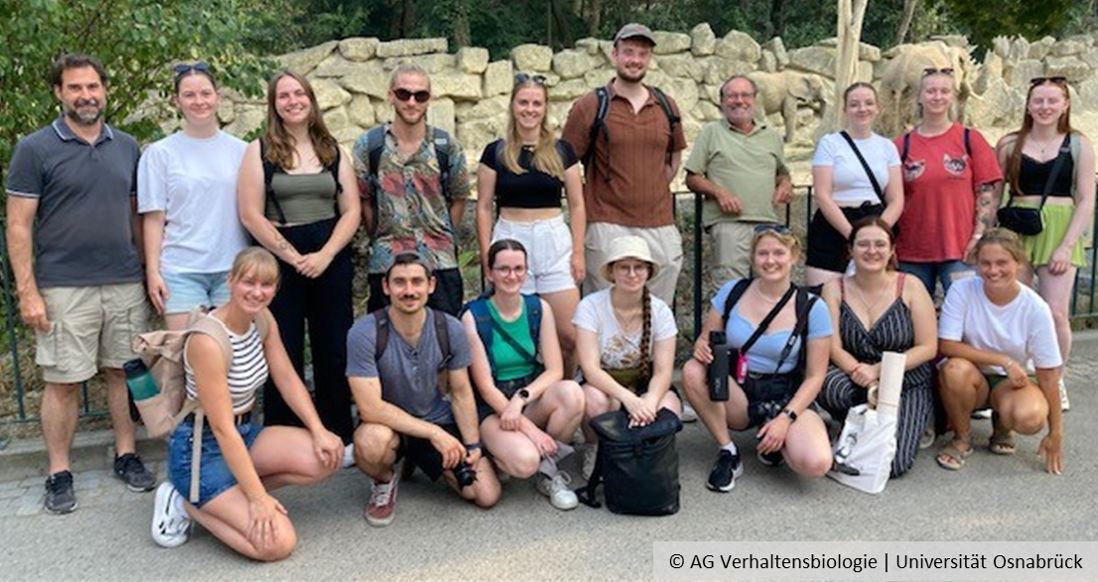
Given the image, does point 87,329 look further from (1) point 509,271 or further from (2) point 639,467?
(2) point 639,467

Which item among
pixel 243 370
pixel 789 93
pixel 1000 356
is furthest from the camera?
pixel 789 93

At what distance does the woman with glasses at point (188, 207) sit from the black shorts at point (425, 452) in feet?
3.58

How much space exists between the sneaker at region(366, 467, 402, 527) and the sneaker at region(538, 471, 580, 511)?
65cm

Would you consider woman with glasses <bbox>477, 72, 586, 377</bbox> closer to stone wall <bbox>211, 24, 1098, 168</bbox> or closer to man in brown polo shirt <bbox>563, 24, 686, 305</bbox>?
man in brown polo shirt <bbox>563, 24, 686, 305</bbox>

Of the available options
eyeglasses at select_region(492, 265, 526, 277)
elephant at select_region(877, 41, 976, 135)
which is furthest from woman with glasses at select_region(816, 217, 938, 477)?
elephant at select_region(877, 41, 976, 135)

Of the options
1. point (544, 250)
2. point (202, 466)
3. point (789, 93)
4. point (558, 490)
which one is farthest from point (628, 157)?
point (789, 93)

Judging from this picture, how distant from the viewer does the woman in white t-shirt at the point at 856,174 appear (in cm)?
501

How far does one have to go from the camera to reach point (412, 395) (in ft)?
13.8

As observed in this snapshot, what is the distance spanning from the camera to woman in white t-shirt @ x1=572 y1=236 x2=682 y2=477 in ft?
14.5

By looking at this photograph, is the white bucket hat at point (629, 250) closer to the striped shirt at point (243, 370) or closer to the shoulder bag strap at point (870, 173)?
the shoulder bag strap at point (870, 173)

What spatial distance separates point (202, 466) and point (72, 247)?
46.4 inches

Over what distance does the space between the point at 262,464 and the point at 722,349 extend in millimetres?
2046

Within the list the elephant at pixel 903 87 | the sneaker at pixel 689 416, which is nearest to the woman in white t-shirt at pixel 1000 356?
the sneaker at pixel 689 416

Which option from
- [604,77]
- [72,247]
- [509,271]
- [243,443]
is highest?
[604,77]
